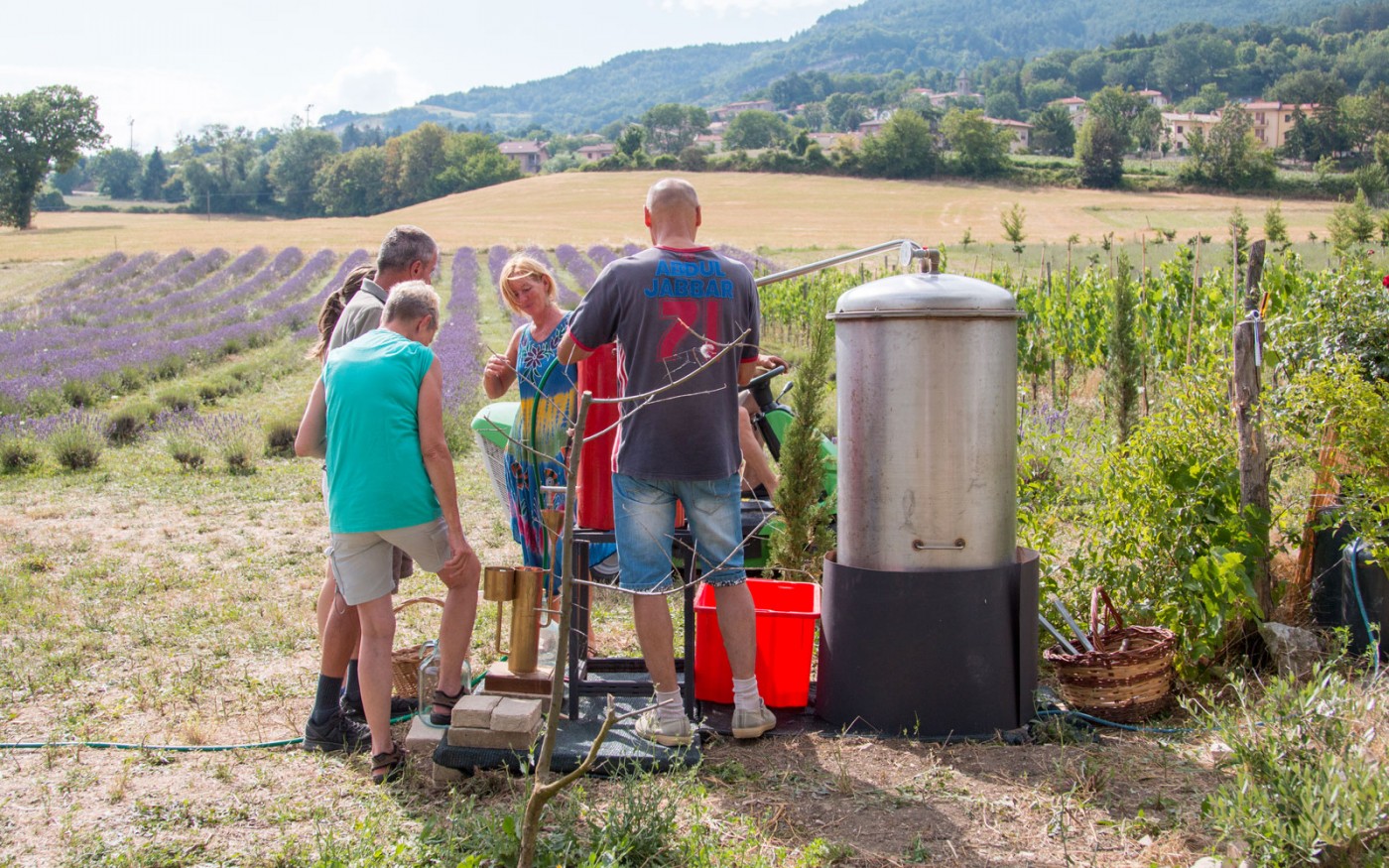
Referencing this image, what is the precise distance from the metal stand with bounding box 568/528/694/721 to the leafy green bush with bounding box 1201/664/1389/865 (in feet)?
5.56

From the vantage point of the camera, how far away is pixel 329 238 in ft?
150

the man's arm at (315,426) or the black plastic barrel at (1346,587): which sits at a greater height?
the man's arm at (315,426)

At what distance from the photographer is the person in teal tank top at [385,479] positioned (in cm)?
356

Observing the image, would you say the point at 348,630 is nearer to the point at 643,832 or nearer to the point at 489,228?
the point at 643,832

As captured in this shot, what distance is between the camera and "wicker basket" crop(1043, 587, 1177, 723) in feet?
12.6

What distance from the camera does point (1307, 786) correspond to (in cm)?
262

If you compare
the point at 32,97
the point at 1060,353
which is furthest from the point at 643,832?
the point at 32,97

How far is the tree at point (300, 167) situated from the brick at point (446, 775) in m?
99.1

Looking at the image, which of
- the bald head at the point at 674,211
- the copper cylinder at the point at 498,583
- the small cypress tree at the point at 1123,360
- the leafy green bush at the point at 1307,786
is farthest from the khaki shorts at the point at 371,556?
the small cypress tree at the point at 1123,360

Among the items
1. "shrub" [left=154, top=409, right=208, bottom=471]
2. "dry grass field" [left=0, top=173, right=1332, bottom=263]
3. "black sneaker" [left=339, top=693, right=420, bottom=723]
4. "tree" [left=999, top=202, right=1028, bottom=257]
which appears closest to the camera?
"black sneaker" [left=339, top=693, right=420, bottom=723]

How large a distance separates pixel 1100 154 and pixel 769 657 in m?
82.2

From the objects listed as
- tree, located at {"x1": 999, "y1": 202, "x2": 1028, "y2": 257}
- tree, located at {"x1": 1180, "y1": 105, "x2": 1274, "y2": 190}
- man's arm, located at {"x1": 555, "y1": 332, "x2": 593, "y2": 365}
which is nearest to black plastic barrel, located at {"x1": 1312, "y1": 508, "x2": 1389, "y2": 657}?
man's arm, located at {"x1": 555, "y1": 332, "x2": 593, "y2": 365}

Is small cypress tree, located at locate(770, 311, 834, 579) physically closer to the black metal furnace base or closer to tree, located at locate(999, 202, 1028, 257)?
the black metal furnace base

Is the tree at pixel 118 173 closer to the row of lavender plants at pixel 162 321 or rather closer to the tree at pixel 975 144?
the tree at pixel 975 144
